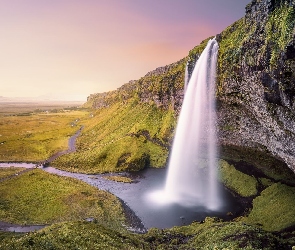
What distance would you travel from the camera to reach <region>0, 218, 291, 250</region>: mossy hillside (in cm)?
2403

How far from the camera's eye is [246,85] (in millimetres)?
42938

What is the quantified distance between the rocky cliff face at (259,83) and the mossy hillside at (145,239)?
15947mm

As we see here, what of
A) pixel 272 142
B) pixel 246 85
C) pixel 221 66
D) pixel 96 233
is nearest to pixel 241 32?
pixel 221 66

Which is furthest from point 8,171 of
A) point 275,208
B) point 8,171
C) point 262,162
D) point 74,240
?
point 275,208

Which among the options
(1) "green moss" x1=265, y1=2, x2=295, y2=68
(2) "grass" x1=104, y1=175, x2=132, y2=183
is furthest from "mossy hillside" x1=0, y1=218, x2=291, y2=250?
(2) "grass" x1=104, y1=175, x2=132, y2=183

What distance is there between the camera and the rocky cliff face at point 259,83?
1307 inches

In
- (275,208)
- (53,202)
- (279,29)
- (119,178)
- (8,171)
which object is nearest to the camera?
(279,29)

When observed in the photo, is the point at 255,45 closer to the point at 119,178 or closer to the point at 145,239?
the point at 145,239

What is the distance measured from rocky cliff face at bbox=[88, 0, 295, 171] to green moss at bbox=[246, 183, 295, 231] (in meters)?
5.19

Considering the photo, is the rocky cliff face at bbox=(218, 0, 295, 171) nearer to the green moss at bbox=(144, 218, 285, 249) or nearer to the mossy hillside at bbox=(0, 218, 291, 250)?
the green moss at bbox=(144, 218, 285, 249)

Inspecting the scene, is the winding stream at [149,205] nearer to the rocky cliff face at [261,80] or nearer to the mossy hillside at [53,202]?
the mossy hillside at [53,202]

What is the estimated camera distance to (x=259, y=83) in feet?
127

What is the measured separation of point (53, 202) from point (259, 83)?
4067 cm

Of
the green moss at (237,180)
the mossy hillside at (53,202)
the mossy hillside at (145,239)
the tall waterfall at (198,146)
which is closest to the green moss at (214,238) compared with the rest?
the mossy hillside at (145,239)
